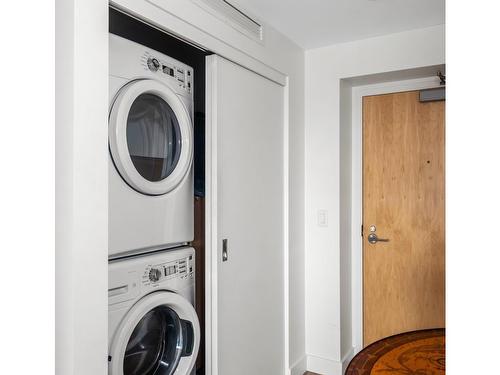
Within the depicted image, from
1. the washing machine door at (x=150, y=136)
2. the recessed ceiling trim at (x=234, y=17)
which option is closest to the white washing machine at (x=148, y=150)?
the washing machine door at (x=150, y=136)

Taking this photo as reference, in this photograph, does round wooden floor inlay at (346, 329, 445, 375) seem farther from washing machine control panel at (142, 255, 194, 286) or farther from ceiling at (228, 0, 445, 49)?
ceiling at (228, 0, 445, 49)

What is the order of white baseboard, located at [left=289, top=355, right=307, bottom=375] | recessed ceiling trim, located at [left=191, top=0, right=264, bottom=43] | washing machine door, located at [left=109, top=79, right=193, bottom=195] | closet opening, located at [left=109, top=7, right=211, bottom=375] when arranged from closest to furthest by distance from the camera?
washing machine door, located at [left=109, top=79, right=193, bottom=195], recessed ceiling trim, located at [left=191, top=0, right=264, bottom=43], closet opening, located at [left=109, top=7, right=211, bottom=375], white baseboard, located at [left=289, top=355, right=307, bottom=375]

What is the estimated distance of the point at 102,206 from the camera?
1351 millimetres

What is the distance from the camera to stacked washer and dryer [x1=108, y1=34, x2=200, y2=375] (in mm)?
1545

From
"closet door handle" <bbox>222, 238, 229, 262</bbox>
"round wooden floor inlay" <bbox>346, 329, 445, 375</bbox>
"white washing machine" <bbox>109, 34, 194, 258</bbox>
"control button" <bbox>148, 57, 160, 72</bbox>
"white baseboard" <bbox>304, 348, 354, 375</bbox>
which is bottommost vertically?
"white baseboard" <bbox>304, 348, 354, 375</bbox>

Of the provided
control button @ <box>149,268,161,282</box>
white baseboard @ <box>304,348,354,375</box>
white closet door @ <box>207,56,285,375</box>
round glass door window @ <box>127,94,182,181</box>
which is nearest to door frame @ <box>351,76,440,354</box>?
white baseboard @ <box>304,348,354,375</box>

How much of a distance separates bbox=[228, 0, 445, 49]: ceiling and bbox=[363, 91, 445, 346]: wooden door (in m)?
0.58

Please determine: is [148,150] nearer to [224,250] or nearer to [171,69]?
[171,69]

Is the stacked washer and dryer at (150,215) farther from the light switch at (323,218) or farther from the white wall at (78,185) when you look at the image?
the light switch at (323,218)

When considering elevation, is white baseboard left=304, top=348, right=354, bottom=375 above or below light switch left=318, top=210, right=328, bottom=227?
below

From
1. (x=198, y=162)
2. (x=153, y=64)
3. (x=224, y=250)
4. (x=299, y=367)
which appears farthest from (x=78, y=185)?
(x=299, y=367)

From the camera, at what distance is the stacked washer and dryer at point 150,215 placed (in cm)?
154
